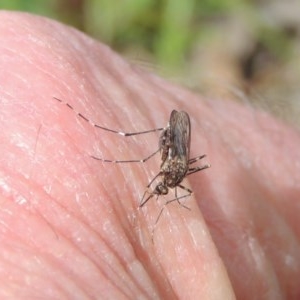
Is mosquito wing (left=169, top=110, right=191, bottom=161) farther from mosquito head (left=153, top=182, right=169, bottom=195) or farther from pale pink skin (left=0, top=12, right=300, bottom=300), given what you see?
mosquito head (left=153, top=182, right=169, bottom=195)

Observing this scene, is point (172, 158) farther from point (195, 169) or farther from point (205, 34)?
point (205, 34)

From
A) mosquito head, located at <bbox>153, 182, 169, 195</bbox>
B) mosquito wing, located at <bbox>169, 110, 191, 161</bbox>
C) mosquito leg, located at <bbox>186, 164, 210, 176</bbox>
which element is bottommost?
mosquito leg, located at <bbox>186, 164, 210, 176</bbox>

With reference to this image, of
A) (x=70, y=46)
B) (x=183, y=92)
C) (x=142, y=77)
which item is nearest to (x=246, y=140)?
(x=183, y=92)

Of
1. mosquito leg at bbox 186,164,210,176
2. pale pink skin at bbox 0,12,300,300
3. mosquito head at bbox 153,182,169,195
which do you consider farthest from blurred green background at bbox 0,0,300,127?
mosquito head at bbox 153,182,169,195

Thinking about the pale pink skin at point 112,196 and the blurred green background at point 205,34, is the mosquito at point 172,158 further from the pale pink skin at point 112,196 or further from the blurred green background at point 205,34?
the blurred green background at point 205,34

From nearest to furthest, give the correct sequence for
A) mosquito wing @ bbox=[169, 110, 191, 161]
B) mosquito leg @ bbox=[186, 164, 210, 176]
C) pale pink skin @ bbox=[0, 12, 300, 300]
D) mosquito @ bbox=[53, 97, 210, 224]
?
pale pink skin @ bbox=[0, 12, 300, 300] < mosquito @ bbox=[53, 97, 210, 224] < mosquito wing @ bbox=[169, 110, 191, 161] < mosquito leg @ bbox=[186, 164, 210, 176]

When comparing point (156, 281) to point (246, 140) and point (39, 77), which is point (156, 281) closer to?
point (39, 77)

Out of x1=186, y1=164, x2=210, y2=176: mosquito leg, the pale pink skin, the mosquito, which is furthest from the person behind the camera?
x1=186, y1=164, x2=210, y2=176: mosquito leg

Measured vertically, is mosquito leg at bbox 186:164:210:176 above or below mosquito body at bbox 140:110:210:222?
below

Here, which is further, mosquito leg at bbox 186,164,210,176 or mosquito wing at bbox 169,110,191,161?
mosquito leg at bbox 186,164,210,176
